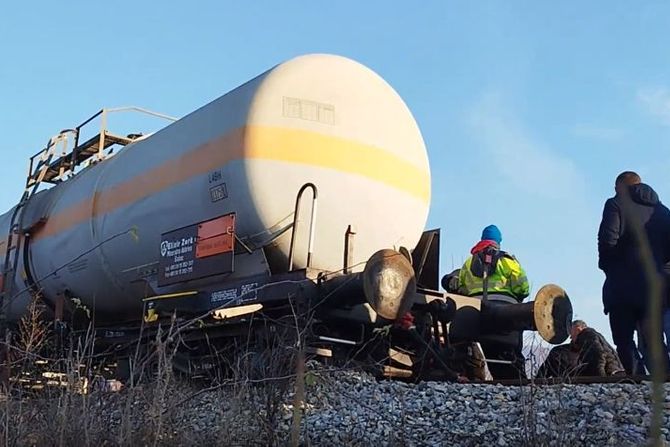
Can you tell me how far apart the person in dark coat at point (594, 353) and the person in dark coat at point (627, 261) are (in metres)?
0.48

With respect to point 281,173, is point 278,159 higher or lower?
higher

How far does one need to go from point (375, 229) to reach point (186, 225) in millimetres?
1683

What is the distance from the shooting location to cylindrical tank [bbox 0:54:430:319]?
6.23 m

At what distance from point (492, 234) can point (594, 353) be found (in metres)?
1.76

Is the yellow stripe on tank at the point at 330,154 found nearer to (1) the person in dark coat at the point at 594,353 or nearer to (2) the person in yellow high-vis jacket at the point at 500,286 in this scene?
(2) the person in yellow high-vis jacket at the point at 500,286

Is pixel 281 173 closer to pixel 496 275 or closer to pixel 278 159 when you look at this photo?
pixel 278 159

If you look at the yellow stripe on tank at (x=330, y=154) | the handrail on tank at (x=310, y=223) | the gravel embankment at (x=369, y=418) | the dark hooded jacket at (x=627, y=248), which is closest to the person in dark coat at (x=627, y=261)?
the dark hooded jacket at (x=627, y=248)

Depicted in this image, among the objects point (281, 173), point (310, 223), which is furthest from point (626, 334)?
point (281, 173)

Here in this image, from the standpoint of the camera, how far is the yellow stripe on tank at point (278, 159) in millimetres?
6230

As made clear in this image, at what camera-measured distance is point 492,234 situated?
25.9 feet

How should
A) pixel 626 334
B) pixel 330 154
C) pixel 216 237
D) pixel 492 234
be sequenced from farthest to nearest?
pixel 492 234 < pixel 330 154 < pixel 216 237 < pixel 626 334

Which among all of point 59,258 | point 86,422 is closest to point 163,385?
point 86,422

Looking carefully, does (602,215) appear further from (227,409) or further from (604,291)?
(227,409)

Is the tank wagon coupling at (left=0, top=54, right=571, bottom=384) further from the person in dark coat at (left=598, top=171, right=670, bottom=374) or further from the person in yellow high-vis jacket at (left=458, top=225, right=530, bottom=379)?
the person in dark coat at (left=598, top=171, right=670, bottom=374)
